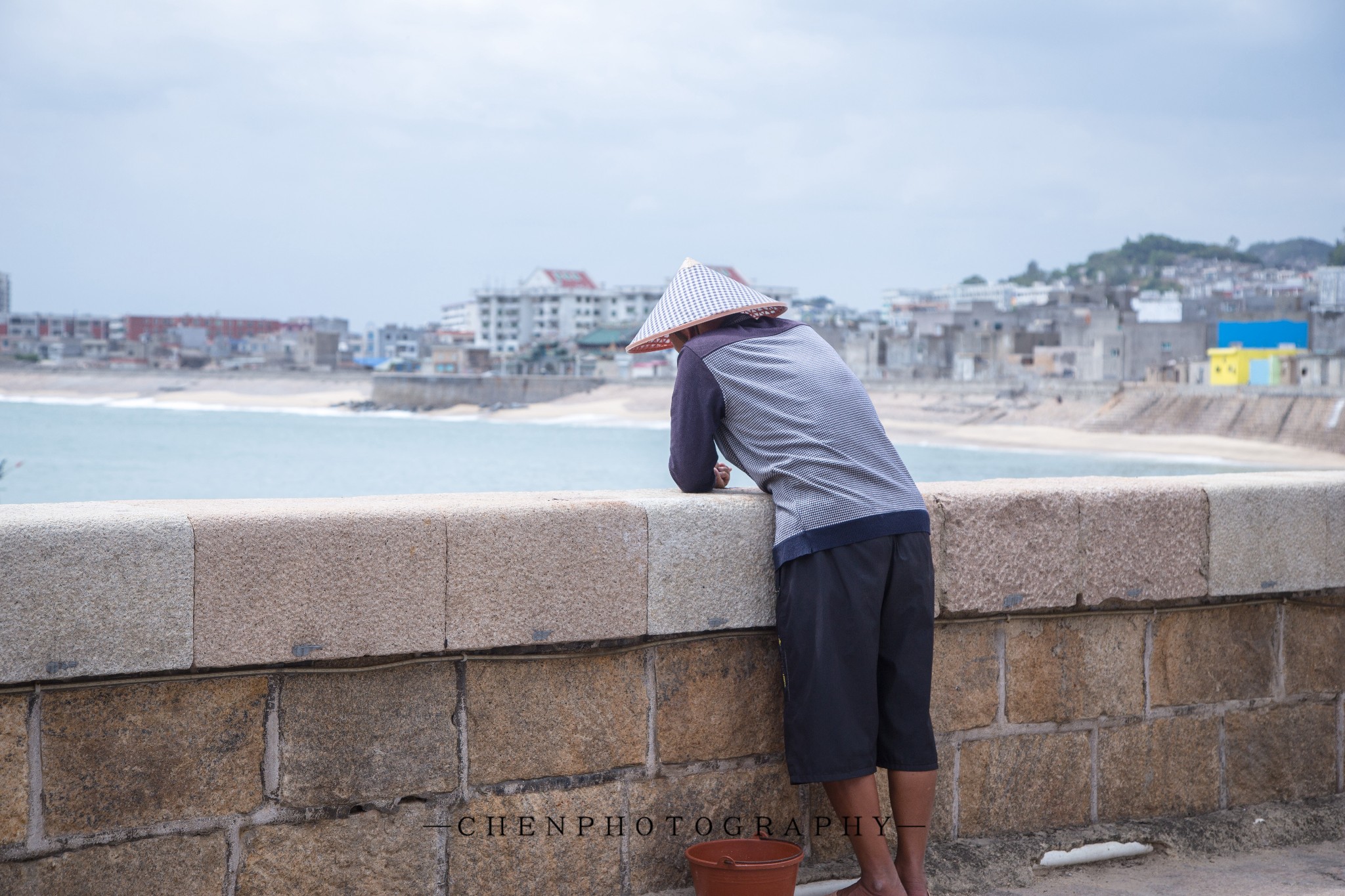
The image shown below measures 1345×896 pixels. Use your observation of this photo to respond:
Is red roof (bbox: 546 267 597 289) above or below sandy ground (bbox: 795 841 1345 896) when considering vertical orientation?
above

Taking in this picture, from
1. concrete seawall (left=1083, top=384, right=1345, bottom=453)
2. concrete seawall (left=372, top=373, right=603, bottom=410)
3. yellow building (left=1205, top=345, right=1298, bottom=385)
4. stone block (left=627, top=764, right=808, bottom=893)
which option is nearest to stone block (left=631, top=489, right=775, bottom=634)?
stone block (left=627, top=764, right=808, bottom=893)

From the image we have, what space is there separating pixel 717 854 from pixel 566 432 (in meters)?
64.4

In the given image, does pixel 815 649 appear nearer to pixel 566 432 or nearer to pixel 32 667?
pixel 32 667

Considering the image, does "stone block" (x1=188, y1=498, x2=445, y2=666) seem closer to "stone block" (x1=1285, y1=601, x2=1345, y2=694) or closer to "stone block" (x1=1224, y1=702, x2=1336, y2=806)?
"stone block" (x1=1224, y1=702, x2=1336, y2=806)

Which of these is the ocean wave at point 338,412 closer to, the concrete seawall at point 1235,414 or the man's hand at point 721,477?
the concrete seawall at point 1235,414

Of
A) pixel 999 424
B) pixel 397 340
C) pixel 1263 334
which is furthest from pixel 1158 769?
pixel 397 340

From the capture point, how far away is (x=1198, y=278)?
13475 cm

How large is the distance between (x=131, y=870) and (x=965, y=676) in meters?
1.98

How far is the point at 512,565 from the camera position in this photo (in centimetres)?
260

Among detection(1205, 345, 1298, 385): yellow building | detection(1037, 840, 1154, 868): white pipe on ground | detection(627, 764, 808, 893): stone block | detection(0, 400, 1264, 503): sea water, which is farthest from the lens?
detection(1205, 345, 1298, 385): yellow building

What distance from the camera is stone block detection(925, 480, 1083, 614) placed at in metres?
3.02

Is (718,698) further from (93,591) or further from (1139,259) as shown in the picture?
(1139,259)

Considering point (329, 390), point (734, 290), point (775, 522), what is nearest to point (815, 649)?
point (775, 522)

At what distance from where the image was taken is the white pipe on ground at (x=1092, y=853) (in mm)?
3168
